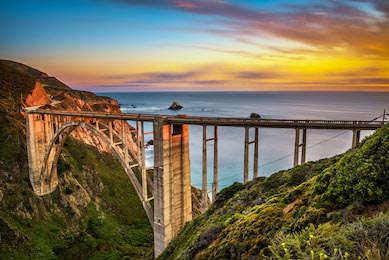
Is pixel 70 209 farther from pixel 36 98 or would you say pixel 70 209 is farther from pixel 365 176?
pixel 365 176

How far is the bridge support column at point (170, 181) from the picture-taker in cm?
2064

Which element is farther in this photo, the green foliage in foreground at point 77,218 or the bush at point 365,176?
the green foliage in foreground at point 77,218

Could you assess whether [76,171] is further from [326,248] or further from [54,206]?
[326,248]

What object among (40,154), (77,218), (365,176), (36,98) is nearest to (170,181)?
(365,176)

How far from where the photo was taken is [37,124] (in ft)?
102

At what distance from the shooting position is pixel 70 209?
31.7m

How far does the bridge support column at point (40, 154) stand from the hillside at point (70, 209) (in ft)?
3.86

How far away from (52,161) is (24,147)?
545 centimetres

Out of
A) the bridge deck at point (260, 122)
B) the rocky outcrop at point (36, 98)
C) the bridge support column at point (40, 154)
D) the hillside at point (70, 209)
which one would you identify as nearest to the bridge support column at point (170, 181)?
the bridge deck at point (260, 122)

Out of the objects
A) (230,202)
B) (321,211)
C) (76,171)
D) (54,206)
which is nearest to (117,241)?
(54,206)

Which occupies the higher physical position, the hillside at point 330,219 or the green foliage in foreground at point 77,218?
the hillside at point 330,219

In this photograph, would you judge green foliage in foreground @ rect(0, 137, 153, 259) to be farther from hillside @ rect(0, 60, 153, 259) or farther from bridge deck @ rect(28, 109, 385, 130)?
bridge deck @ rect(28, 109, 385, 130)

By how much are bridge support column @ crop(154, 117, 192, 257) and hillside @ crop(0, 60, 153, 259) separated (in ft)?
16.8

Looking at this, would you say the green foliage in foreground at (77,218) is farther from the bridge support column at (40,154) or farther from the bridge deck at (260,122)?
the bridge deck at (260,122)
